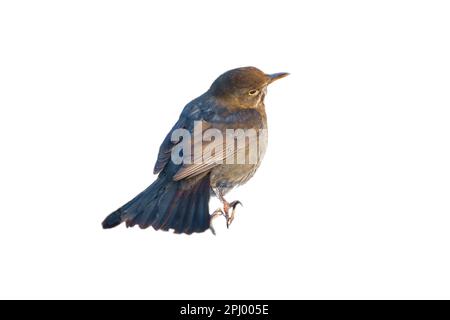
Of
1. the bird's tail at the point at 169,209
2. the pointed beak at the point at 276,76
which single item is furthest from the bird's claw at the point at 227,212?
the pointed beak at the point at 276,76

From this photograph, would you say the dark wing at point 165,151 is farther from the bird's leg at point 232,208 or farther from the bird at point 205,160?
the bird's leg at point 232,208

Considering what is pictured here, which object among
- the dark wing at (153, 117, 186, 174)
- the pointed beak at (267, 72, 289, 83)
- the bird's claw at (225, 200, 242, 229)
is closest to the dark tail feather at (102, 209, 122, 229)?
the dark wing at (153, 117, 186, 174)

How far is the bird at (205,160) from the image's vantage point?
772 centimetres

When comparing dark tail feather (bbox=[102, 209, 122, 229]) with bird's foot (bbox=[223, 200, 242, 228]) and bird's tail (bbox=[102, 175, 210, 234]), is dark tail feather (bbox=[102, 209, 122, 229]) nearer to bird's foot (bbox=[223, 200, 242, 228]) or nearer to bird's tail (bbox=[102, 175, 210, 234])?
bird's tail (bbox=[102, 175, 210, 234])

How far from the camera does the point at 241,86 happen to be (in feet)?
28.7

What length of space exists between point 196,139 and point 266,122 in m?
1.11

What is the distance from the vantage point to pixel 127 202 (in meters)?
7.89

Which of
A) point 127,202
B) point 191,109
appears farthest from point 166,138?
point 127,202

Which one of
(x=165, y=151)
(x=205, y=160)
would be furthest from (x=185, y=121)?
(x=205, y=160)

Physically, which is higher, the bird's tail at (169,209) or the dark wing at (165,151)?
the dark wing at (165,151)

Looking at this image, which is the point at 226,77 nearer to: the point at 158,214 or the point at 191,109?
the point at 191,109

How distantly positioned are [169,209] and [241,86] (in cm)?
185

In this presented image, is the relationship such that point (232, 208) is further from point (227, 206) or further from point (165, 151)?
point (165, 151)

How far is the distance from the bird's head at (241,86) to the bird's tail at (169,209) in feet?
3.95
